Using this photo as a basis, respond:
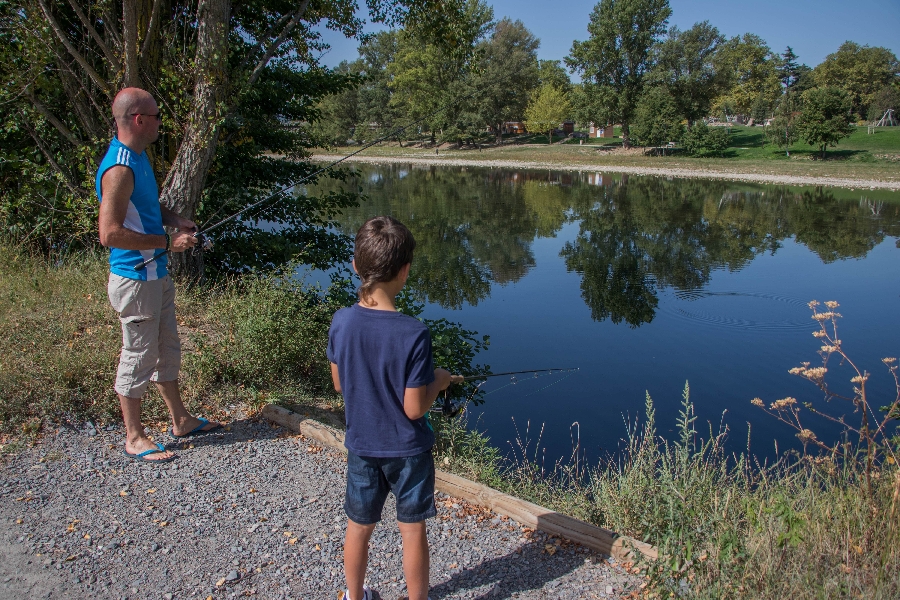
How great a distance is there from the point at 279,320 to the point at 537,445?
251 centimetres

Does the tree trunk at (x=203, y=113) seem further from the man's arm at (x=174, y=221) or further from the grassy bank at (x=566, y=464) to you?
the man's arm at (x=174, y=221)

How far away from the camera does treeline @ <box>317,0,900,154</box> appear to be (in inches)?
1804

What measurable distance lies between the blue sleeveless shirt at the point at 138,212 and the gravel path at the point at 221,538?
3.82ft

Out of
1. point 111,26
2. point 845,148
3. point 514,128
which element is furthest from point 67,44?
point 514,128

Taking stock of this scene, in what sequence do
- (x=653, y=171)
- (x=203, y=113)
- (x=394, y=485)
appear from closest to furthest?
(x=394, y=485) → (x=203, y=113) → (x=653, y=171)

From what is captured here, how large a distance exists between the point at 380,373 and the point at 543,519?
1509 millimetres

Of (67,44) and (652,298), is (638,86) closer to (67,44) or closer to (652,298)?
(652,298)

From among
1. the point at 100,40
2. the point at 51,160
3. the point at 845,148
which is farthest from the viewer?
the point at 845,148

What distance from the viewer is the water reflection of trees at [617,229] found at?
12562mm

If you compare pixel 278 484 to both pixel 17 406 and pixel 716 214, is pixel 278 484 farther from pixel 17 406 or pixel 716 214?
pixel 716 214

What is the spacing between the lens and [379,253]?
2504 mm

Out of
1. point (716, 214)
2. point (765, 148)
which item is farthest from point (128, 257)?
point (765, 148)

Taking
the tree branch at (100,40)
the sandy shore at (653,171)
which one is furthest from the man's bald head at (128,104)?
the sandy shore at (653,171)

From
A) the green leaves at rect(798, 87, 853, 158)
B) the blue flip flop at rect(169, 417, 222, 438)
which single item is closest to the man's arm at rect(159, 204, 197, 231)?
the blue flip flop at rect(169, 417, 222, 438)
